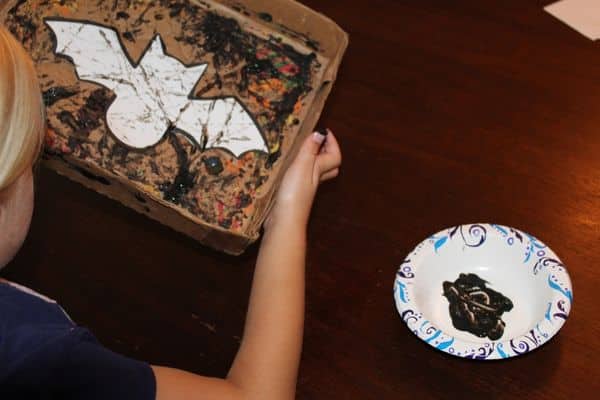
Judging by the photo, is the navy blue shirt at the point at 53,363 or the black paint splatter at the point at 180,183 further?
the black paint splatter at the point at 180,183

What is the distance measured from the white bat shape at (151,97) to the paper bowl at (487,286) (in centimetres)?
24

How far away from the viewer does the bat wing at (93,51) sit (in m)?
0.94

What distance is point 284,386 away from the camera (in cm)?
71

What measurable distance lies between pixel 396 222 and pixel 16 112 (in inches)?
17.1

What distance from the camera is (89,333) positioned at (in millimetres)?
626

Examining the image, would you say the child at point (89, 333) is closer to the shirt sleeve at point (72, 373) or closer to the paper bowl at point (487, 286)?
the shirt sleeve at point (72, 373)

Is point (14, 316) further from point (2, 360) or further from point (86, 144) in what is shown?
point (86, 144)

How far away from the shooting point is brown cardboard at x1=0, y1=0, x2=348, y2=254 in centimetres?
83

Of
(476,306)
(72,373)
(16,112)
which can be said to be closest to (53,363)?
(72,373)

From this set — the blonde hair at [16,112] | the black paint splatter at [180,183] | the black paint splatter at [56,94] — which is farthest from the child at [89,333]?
the black paint splatter at [56,94]

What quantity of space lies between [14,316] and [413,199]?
0.45 meters

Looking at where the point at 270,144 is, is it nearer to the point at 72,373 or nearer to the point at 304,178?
the point at 304,178

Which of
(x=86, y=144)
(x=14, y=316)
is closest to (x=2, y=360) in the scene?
(x=14, y=316)

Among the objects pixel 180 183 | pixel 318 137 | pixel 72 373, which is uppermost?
pixel 318 137
